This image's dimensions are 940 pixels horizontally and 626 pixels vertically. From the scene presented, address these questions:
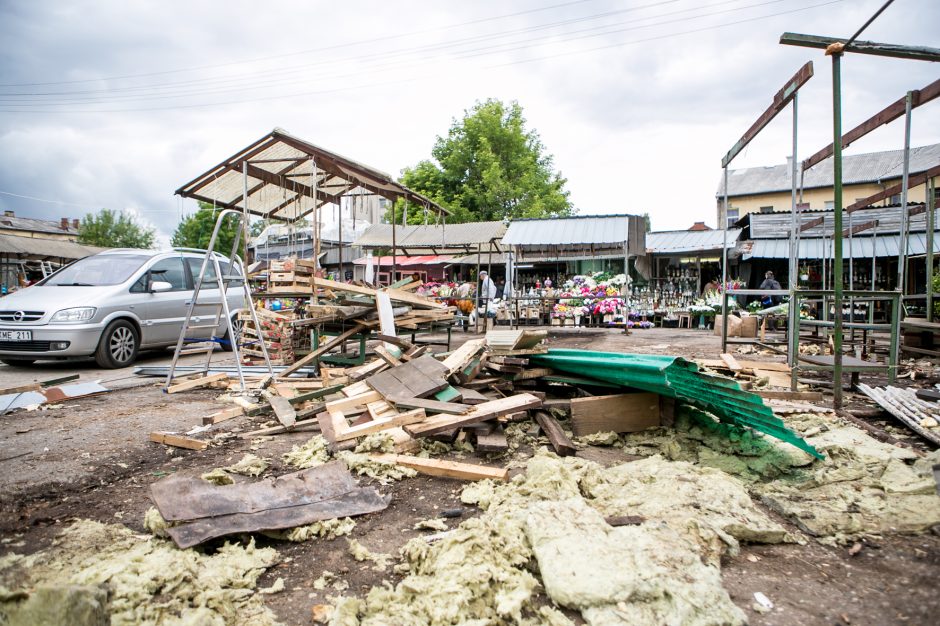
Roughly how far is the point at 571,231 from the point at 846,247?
1068 cm

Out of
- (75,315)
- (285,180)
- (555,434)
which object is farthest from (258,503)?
(285,180)

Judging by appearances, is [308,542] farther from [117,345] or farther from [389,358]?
[117,345]

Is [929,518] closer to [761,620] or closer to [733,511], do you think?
[733,511]

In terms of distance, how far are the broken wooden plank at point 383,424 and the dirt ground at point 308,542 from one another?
1.83ft

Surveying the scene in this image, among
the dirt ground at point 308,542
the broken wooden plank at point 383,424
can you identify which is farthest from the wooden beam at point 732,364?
the broken wooden plank at point 383,424

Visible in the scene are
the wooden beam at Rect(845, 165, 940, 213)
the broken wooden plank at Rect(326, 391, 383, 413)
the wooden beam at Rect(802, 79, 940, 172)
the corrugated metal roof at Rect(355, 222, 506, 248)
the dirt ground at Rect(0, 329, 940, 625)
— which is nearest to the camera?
the dirt ground at Rect(0, 329, 940, 625)

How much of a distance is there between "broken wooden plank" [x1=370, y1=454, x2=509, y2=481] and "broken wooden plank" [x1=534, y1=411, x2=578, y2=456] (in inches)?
23.1

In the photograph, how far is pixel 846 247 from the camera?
63.7ft

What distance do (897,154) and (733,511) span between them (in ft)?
143

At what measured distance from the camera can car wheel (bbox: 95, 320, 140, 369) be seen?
27.9 ft

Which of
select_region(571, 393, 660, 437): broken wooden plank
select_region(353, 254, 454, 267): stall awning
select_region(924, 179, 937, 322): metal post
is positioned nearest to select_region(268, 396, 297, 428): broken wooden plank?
select_region(571, 393, 660, 437): broken wooden plank

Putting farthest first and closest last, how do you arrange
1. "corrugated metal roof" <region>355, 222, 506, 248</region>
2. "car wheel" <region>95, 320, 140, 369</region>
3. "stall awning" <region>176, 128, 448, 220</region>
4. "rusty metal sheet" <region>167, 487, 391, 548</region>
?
"corrugated metal roof" <region>355, 222, 506, 248</region>
"stall awning" <region>176, 128, 448, 220</region>
"car wheel" <region>95, 320, 140, 369</region>
"rusty metal sheet" <region>167, 487, 391, 548</region>

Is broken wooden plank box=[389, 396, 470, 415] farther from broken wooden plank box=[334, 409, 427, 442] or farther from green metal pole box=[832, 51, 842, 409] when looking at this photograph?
green metal pole box=[832, 51, 842, 409]

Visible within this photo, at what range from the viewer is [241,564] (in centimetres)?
244
